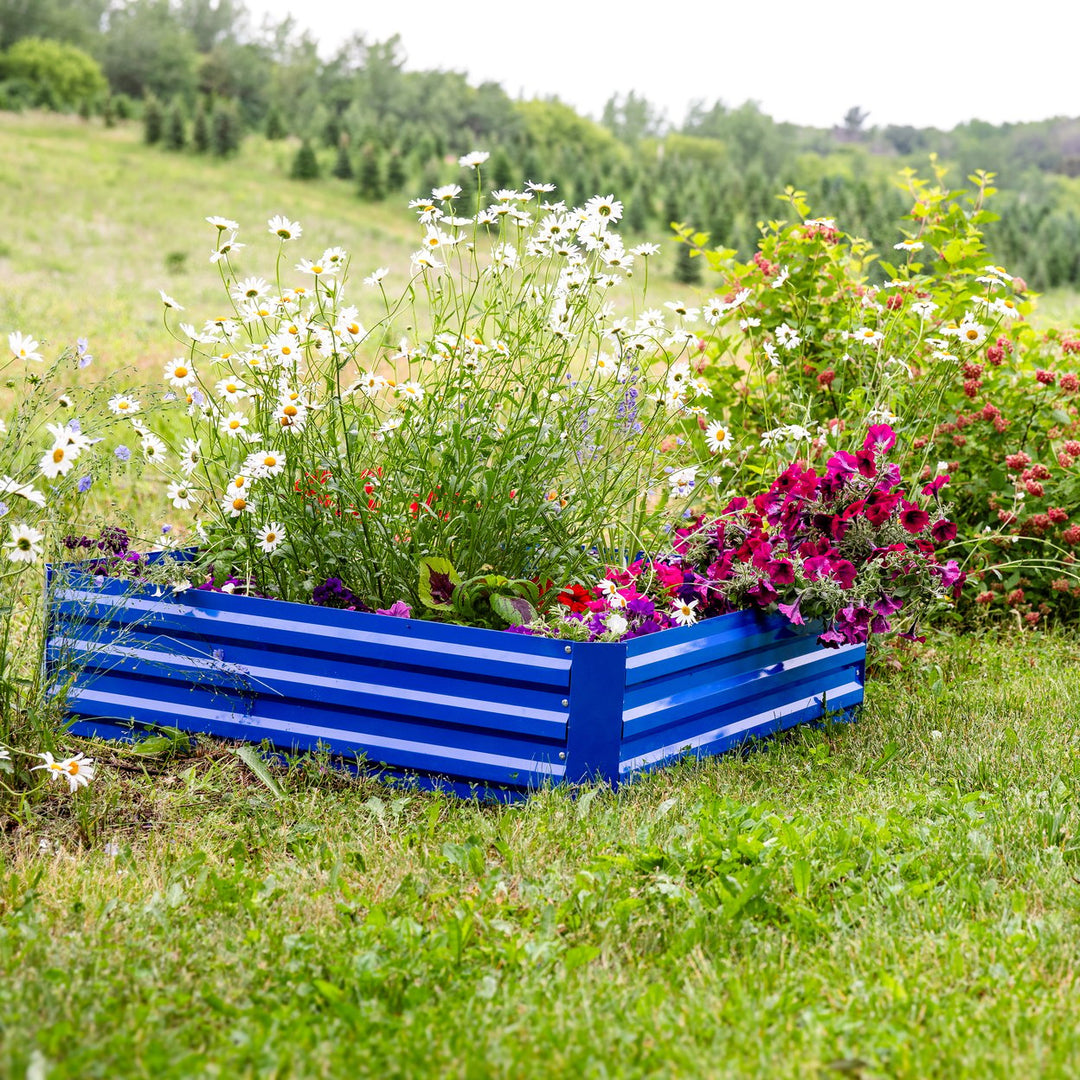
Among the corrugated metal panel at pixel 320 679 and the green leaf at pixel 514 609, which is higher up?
the green leaf at pixel 514 609

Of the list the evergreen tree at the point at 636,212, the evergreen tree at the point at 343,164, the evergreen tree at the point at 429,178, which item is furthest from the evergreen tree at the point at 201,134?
the evergreen tree at the point at 636,212

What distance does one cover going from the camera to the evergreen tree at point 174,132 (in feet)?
102

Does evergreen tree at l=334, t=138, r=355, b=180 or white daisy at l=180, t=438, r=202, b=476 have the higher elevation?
evergreen tree at l=334, t=138, r=355, b=180

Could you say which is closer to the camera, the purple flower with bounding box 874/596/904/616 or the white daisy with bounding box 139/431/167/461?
the white daisy with bounding box 139/431/167/461

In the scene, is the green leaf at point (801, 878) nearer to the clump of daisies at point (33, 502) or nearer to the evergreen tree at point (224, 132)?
the clump of daisies at point (33, 502)

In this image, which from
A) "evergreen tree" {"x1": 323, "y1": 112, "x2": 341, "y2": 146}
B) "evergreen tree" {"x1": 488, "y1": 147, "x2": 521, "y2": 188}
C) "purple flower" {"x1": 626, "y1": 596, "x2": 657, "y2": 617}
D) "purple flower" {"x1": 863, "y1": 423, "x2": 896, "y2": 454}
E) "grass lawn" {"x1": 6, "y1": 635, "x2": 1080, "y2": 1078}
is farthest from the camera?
"evergreen tree" {"x1": 323, "y1": 112, "x2": 341, "y2": 146}

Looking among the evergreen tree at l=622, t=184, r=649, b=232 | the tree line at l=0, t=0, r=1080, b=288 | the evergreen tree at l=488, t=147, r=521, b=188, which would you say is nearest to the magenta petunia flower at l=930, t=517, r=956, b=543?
the tree line at l=0, t=0, r=1080, b=288

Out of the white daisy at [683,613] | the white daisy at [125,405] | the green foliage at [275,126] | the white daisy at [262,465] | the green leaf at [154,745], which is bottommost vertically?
the green leaf at [154,745]

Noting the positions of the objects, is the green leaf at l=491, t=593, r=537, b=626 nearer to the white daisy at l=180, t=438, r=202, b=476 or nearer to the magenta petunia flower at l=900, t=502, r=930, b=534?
the white daisy at l=180, t=438, r=202, b=476

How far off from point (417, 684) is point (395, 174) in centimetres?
2871

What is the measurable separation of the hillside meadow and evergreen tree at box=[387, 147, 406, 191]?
28262mm

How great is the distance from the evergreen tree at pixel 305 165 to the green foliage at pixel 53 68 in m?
16.0

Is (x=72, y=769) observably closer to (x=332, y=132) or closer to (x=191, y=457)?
(x=191, y=457)

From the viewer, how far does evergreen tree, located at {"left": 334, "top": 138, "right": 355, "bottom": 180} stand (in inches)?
1183
